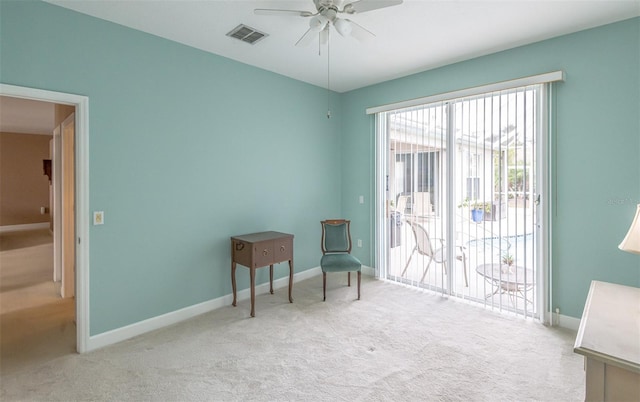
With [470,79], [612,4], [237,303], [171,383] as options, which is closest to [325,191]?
[237,303]

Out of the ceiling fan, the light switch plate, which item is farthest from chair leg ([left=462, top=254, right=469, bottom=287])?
the light switch plate

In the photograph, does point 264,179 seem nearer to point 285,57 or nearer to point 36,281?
point 285,57

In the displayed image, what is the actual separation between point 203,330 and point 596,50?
14.5 ft

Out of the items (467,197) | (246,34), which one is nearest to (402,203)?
(467,197)

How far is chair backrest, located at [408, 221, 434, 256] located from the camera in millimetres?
4027

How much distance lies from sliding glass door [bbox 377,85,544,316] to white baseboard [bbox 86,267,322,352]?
1902 mm

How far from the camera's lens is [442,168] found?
386cm

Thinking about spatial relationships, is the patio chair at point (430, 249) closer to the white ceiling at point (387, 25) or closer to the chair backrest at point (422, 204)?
the chair backrest at point (422, 204)

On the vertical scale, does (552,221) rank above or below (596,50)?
below

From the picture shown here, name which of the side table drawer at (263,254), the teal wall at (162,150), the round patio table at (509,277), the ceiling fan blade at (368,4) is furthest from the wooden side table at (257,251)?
the ceiling fan blade at (368,4)

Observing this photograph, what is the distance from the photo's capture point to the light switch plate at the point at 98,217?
106 inches

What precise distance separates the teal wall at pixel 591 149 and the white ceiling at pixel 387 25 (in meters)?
0.17

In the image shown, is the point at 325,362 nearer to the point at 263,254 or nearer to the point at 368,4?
the point at 263,254

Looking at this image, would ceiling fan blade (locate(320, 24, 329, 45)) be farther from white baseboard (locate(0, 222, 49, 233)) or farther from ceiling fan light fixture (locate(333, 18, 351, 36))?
white baseboard (locate(0, 222, 49, 233))
